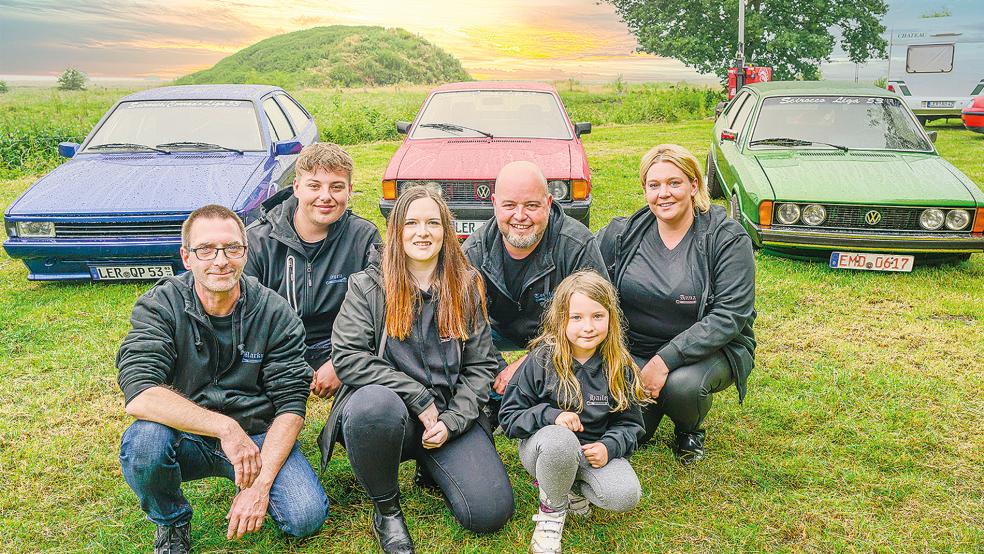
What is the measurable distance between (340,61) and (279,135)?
45.7 m

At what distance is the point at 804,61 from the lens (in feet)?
94.3

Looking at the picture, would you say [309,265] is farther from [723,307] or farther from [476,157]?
[476,157]

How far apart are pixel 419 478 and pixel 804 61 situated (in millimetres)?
30004

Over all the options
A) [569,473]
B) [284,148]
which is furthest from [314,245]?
[284,148]

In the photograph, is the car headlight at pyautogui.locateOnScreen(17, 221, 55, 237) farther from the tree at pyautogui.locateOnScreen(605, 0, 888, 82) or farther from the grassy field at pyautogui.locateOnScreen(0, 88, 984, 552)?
the tree at pyautogui.locateOnScreen(605, 0, 888, 82)

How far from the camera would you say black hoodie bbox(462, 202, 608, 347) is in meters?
3.54

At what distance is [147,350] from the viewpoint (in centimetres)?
274

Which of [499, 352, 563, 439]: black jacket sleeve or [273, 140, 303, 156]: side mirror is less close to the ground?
[273, 140, 303, 156]: side mirror

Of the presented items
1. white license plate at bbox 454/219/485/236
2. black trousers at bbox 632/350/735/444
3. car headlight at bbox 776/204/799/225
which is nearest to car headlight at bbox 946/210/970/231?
car headlight at bbox 776/204/799/225

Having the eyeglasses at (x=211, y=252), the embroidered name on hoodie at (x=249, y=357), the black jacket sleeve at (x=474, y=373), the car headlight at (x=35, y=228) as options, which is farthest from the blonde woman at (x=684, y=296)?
the car headlight at (x=35, y=228)

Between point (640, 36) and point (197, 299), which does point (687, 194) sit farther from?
point (640, 36)

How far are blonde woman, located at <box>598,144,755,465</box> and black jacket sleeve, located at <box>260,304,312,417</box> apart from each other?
5.13ft

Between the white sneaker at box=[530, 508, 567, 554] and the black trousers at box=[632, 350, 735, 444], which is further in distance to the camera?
the black trousers at box=[632, 350, 735, 444]

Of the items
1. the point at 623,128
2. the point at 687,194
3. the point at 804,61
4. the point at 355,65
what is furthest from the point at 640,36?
the point at 687,194
